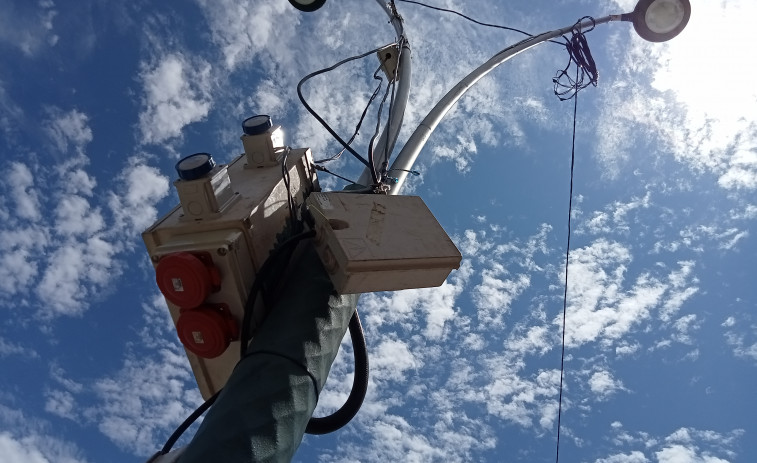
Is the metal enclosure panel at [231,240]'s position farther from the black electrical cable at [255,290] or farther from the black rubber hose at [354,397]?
the black rubber hose at [354,397]

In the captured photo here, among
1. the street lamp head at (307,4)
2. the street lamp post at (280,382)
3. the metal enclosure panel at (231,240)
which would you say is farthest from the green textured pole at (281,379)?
the street lamp head at (307,4)

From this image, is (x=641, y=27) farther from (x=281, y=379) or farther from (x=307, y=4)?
(x=281, y=379)

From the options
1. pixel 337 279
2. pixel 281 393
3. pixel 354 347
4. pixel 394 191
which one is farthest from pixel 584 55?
pixel 281 393

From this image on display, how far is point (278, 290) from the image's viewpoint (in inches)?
72.2

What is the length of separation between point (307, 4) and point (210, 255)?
2576 millimetres

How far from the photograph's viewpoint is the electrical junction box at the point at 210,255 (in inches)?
66.7

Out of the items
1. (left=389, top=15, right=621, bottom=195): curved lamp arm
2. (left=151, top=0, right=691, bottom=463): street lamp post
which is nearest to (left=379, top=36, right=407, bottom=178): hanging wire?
(left=389, top=15, right=621, bottom=195): curved lamp arm

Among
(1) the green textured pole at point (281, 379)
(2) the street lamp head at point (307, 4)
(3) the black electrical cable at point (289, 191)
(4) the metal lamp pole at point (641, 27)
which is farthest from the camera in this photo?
(2) the street lamp head at point (307, 4)

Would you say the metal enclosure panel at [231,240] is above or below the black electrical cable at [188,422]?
above

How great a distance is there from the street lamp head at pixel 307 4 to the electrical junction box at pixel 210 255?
6.95 ft

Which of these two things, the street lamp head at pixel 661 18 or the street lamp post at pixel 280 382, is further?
the street lamp head at pixel 661 18

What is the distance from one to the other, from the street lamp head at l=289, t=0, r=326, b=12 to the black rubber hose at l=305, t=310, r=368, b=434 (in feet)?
7.63

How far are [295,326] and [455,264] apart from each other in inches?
20.8

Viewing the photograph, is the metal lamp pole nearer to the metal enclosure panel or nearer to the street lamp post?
the metal enclosure panel
